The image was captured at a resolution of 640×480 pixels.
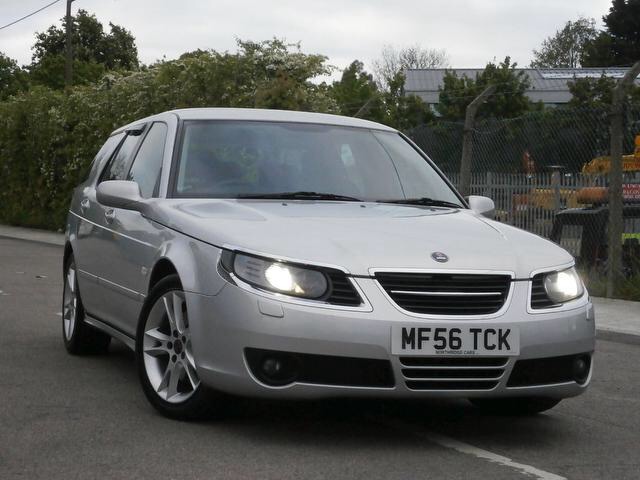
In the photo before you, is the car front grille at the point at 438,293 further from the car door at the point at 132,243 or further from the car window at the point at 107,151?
the car window at the point at 107,151

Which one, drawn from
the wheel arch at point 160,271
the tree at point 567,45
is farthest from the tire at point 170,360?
the tree at point 567,45

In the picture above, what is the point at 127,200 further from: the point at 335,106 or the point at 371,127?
the point at 335,106

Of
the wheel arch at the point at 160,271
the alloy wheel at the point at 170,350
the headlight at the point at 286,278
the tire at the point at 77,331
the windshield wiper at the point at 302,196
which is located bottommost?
the tire at the point at 77,331

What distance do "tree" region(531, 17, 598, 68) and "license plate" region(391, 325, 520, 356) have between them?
108m

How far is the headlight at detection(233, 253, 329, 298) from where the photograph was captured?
5.44m

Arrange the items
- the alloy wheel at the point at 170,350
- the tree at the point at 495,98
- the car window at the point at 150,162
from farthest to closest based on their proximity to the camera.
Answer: the tree at the point at 495,98 < the car window at the point at 150,162 < the alloy wheel at the point at 170,350

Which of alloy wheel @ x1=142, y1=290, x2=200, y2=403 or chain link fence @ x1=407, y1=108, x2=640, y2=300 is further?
chain link fence @ x1=407, y1=108, x2=640, y2=300

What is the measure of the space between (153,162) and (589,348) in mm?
2691

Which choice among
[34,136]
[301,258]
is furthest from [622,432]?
[34,136]

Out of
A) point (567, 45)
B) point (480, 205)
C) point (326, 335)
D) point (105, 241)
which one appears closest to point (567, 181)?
point (480, 205)

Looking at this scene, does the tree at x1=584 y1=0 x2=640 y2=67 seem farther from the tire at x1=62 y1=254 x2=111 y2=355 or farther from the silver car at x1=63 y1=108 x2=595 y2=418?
the silver car at x1=63 y1=108 x2=595 y2=418

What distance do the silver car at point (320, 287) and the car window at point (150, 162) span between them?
39 millimetres

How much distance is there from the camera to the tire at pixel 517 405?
633 cm

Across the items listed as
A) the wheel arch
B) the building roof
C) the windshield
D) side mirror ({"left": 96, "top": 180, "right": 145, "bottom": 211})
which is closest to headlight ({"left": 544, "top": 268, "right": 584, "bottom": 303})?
the windshield
